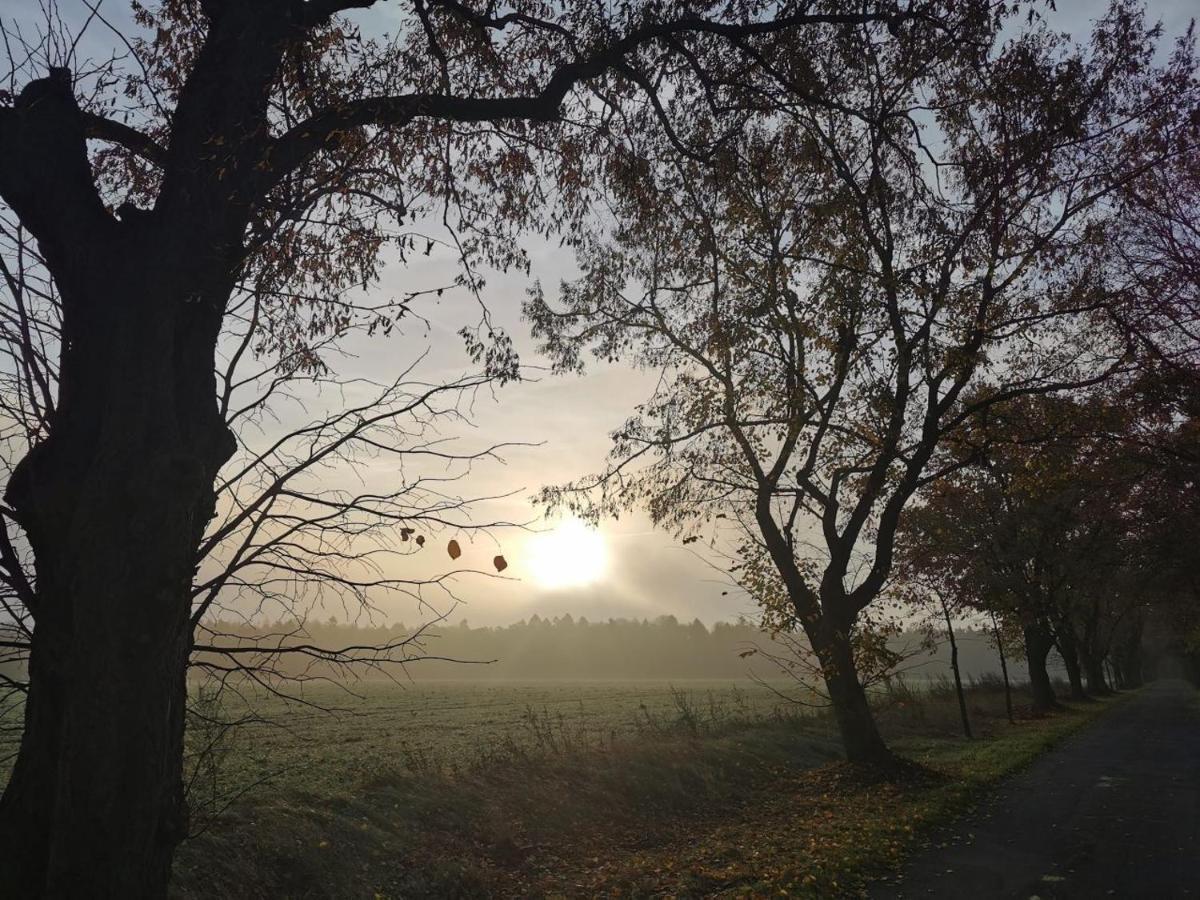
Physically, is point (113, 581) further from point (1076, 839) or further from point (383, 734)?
point (383, 734)

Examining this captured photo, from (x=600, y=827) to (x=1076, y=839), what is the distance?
7374mm

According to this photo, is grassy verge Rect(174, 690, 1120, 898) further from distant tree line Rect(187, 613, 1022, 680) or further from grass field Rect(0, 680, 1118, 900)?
distant tree line Rect(187, 613, 1022, 680)

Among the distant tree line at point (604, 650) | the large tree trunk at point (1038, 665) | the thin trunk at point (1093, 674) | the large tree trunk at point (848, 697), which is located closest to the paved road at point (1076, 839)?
the large tree trunk at point (848, 697)

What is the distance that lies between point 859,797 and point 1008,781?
3.55m

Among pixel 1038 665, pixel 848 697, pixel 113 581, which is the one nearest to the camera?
pixel 113 581

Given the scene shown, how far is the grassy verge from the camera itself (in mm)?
8883

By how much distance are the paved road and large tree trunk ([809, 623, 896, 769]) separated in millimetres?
2678

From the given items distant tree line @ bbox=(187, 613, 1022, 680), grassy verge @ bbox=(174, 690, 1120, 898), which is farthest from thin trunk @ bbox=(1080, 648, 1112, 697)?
distant tree line @ bbox=(187, 613, 1022, 680)

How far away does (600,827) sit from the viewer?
13047 mm

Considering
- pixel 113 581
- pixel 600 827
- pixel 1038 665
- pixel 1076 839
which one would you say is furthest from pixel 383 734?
pixel 1038 665

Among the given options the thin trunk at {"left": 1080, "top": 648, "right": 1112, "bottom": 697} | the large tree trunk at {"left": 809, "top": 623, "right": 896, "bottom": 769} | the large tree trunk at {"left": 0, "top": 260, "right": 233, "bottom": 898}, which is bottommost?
the thin trunk at {"left": 1080, "top": 648, "right": 1112, "bottom": 697}

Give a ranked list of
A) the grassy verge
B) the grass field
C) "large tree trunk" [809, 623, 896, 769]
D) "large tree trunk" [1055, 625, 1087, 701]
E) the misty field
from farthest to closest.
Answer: "large tree trunk" [1055, 625, 1087, 701]
"large tree trunk" [809, 623, 896, 769]
the grassy verge
the grass field
the misty field

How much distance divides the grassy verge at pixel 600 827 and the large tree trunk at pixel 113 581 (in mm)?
4932

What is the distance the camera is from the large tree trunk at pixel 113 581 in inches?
138
